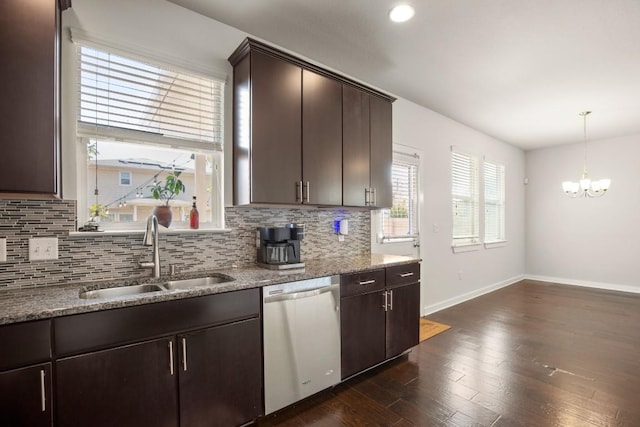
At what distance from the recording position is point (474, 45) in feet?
8.85

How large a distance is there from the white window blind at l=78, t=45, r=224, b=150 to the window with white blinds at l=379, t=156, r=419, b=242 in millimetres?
2160

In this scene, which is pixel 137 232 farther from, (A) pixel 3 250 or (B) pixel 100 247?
(A) pixel 3 250

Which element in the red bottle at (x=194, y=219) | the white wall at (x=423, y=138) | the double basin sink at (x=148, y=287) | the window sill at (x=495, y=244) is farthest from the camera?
the window sill at (x=495, y=244)

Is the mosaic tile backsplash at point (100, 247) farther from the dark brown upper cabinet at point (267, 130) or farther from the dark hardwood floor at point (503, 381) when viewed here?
the dark hardwood floor at point (503, 381)

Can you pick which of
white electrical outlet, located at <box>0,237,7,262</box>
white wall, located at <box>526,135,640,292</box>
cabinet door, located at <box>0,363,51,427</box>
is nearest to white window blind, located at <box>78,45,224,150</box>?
white electrical outlet, located at <box>0,237,7,262</box>

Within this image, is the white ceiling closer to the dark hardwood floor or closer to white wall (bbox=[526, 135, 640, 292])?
white wall (bbox=[526, 135, 640, 292])

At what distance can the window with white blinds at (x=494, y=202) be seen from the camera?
5.61m

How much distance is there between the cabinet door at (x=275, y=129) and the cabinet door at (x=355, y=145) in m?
0.49

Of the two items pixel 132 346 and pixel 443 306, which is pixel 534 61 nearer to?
pixel 443 306

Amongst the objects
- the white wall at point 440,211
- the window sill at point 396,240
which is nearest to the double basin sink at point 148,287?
the window sill at point 396,240

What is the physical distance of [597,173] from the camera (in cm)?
583

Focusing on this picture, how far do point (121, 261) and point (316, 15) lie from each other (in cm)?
217

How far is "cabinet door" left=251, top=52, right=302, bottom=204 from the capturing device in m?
2.24

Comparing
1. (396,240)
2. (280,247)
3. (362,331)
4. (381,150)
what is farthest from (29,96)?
(396,240)
